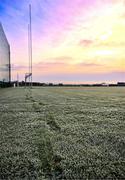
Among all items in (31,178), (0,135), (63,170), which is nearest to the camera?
(31,178)

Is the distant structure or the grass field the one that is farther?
the distant structure

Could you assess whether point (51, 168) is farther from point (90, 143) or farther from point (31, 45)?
point (31, 45)

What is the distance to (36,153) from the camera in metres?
1.86

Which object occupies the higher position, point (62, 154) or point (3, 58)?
point (3, 58)

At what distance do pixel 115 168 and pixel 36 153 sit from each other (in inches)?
23.4

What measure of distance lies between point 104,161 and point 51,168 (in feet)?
1.15

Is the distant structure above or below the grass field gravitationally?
above

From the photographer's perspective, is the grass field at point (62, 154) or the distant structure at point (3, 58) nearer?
the grass field at point (62, 154)

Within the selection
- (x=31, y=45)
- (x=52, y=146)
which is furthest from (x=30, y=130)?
(x=31, y=45)

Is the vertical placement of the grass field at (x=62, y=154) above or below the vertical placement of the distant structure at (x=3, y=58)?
below

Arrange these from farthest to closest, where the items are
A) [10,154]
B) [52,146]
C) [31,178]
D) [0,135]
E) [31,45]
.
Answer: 1. [31,45]
2. [0,135]
3. [52,146]
4. [10,154]
5. [31,178]

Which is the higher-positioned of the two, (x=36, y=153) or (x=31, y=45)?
(x=31, y=45)

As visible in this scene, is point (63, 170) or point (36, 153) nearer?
point (63, 170)

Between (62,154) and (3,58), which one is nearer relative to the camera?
(62,154)
